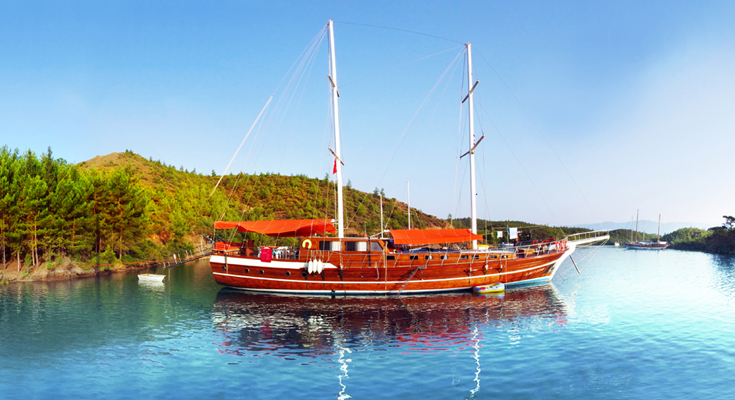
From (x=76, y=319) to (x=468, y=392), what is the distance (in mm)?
21722

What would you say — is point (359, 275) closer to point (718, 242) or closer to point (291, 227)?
point (291, 227)

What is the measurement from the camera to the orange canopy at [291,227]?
33688 mm

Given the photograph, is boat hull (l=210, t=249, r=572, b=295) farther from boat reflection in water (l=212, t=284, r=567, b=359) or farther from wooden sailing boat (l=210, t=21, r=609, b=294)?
boat reflection in water (l=212, t=284, r=567, b=359)

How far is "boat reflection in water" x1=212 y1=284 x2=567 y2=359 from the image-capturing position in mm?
18609

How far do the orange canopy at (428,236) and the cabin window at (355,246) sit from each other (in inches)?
97.5

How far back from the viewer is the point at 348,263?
103 feet

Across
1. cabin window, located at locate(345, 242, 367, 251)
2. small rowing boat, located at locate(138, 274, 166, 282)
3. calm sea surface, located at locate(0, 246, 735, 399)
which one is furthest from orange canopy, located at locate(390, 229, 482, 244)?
small rowing boat, located at locate(138, 274, 166, 282)

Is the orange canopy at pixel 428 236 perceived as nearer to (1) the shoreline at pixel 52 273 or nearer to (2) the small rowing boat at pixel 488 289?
(2) the small rowing boat at pixel 488 289

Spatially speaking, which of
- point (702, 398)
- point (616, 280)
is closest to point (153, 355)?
point (702, 398)

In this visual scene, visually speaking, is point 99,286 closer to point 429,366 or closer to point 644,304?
point 429,366

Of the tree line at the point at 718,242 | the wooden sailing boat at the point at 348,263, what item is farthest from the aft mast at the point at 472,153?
the tree line at the point at 718,242

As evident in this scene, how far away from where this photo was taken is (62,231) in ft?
135

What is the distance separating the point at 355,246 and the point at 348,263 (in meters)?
1.43

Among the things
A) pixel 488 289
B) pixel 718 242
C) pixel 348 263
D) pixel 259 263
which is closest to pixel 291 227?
pixel 259 263
